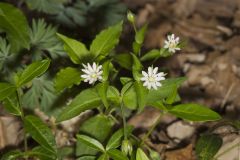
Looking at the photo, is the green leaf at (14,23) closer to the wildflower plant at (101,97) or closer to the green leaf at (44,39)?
the wildflower plant at (101,97)

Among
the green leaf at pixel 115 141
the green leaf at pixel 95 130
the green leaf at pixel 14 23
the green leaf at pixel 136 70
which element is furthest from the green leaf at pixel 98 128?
the green leaf at pixel 14 23

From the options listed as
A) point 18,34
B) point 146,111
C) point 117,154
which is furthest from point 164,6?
point 117,154

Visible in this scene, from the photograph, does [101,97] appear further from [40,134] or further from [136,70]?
[40,134]

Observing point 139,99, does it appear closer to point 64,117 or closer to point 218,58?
point 64,117

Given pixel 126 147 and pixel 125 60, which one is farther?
pixel 125 60

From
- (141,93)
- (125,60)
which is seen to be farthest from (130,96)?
(125,60)

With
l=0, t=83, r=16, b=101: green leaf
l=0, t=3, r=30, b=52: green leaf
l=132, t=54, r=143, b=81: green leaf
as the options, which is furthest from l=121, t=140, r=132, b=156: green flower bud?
l=0, t=3, r=30, b=52: green leaf
